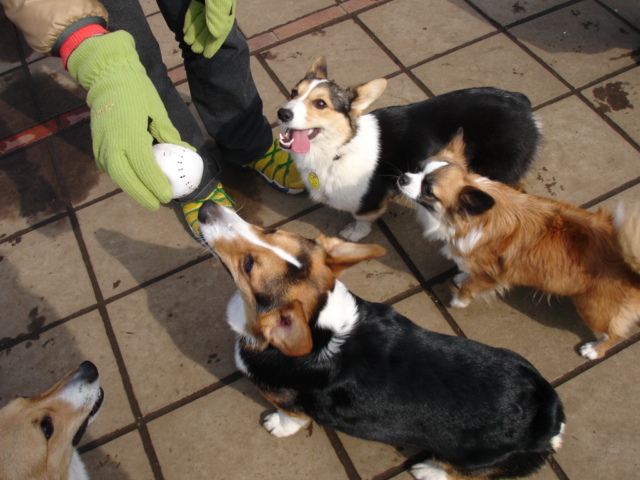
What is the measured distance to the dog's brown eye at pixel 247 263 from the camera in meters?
2.22

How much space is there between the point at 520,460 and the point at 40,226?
3.92 meters

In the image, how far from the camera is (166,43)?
473 cm

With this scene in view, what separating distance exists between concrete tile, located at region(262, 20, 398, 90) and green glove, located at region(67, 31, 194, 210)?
7.18 feet

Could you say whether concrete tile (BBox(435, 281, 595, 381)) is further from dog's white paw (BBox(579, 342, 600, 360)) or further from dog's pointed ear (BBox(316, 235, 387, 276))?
dog's pointed ear (BBox(316, 235, 387, 276))

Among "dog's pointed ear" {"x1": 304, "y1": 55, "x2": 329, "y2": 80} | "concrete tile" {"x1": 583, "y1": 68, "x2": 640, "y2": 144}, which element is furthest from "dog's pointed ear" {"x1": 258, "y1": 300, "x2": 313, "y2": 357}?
"concrete tile" {"x1": 583, "y1": 68, "x2": 640, "y2": 144}

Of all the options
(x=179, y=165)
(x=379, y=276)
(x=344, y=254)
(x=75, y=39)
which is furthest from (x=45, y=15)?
Result: (x=379, y=276)

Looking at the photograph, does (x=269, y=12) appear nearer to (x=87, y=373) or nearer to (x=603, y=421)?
(x=87, y=373)

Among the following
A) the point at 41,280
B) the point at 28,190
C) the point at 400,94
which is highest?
the point at 400,94

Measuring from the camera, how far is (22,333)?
10.5 ft

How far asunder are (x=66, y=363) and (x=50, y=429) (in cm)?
88

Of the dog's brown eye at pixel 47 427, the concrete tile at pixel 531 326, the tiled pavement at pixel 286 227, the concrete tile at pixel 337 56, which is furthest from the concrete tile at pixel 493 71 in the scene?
the dog's brown eye at pixel 47 427

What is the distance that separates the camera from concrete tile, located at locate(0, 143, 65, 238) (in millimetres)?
3758

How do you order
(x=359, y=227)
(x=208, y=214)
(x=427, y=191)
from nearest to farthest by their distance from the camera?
1. (x=208, y=214)
2. (x=427, y=191)
3. (x=359, y=227)

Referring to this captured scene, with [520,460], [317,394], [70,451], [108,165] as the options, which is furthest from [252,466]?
[108,165]
